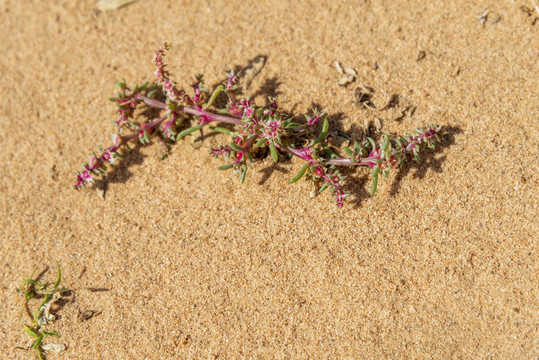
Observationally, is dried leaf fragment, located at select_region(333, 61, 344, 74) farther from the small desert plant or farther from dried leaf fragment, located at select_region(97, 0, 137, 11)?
dried leaf fragment, located at select_region(97, 0, 137, 11)

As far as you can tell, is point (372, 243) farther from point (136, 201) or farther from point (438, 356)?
point (136, 201)

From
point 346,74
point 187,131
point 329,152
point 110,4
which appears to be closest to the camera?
point 329,152

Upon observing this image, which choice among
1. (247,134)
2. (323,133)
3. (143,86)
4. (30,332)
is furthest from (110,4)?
(30,332)

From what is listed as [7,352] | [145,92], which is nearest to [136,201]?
[145,92]

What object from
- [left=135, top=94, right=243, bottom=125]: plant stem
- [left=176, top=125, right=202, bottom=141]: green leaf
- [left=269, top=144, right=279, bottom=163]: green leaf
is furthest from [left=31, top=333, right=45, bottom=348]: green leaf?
[left=269, top=144, right=279, bottom=163]: green leaf

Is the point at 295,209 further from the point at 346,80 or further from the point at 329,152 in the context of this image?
the point at 346,80
